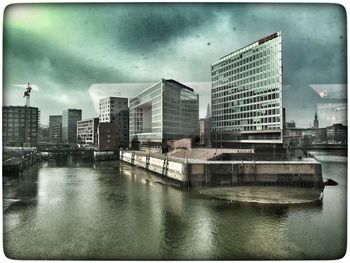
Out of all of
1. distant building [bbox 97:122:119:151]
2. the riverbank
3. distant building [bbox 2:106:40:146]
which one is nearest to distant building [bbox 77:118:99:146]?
distant building [bbox 97:122:119:151]

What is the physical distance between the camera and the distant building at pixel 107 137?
3059 centimetres

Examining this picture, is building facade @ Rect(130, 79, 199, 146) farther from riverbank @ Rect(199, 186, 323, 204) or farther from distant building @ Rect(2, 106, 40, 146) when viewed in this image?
distant building @ Rect(2, 106, 40, 146)

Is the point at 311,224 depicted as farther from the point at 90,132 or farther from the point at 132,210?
the point at 90,132

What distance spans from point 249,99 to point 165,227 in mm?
14624

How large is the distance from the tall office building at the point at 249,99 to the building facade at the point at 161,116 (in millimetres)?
2372

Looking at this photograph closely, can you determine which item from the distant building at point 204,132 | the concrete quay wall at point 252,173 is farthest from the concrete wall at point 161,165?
the distant building at point 204,132

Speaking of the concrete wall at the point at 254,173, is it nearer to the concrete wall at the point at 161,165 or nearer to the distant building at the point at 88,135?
the concrete wall at the point at 161,165

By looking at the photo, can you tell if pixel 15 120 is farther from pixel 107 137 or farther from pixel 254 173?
pixel 107 137

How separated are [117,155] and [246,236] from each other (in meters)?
25.1

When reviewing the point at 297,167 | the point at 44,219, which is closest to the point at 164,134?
the point at 297,167

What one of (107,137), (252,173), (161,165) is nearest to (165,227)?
(252,173)

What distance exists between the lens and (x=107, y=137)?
102 ft

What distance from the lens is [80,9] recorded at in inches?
192

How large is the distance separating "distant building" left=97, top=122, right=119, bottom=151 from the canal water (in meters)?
19.8
